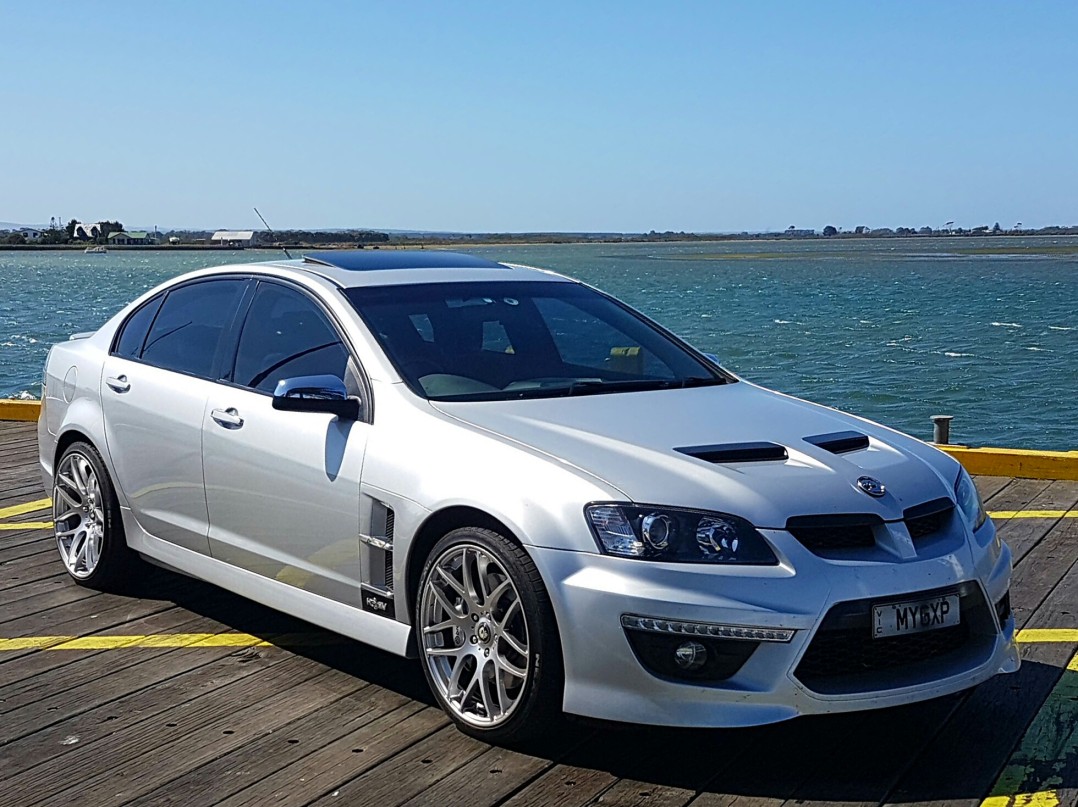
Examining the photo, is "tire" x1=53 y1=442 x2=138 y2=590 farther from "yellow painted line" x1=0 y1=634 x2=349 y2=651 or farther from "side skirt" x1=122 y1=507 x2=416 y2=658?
"yellow painted line" x1=0 y1=634 x2=349 y2=651

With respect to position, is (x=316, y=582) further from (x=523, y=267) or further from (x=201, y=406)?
(x=523, y=267)

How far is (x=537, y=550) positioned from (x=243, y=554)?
5.16 feet

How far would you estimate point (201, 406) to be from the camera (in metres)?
5.17

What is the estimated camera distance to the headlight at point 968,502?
4219mm

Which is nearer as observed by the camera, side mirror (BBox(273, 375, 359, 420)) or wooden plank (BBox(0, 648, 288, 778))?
wooden plank (BBox(0, 648, 288, 778))

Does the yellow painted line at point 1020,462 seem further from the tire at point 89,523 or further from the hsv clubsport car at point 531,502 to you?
the tire at point 89,523

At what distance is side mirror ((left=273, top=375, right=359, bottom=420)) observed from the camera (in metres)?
4.49

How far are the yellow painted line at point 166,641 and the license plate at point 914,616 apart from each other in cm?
219

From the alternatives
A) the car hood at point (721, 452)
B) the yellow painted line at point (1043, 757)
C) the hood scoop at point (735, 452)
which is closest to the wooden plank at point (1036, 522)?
the yellow painted line at point (1043, 757)

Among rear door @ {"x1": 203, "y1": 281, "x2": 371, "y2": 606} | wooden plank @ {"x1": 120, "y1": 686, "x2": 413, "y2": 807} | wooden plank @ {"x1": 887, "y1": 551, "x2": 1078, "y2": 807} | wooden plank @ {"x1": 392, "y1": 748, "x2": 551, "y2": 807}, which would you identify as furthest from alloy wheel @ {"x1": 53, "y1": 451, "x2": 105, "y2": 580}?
wooden plank @ {"x1": 887, "y1": 551, "x2": 1078, "y2": 807}

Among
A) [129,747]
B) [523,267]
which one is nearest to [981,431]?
[523,267]

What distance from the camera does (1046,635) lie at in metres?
5.10

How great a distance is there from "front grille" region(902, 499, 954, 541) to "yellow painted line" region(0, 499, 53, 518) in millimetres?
5188

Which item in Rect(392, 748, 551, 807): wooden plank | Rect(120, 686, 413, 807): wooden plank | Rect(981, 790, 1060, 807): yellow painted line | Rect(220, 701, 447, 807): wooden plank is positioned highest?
Rect(981, 790, 1060, 807): yellow painted line
